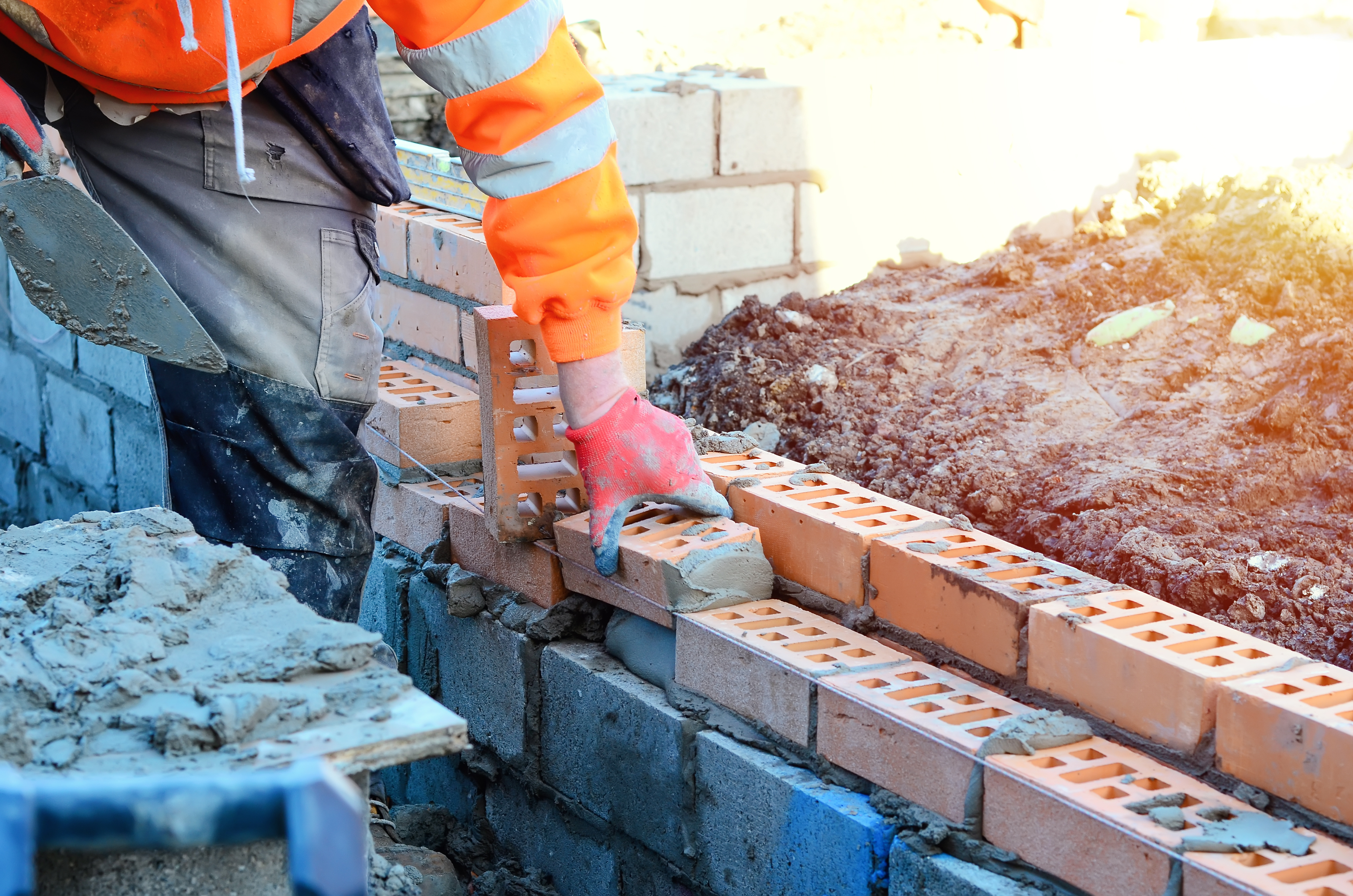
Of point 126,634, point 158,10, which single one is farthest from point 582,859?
point 158,10

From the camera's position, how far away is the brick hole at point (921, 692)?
2.36 meters

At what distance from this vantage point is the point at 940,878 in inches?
85.3

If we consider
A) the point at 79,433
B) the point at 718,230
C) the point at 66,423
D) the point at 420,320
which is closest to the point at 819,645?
the point at 420,320

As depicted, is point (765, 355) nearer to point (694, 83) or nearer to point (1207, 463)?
point (694, 83)

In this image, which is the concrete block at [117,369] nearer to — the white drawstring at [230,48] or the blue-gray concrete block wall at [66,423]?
the blue-gray concrete block wall at [66,423]

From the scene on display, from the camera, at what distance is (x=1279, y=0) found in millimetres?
5965

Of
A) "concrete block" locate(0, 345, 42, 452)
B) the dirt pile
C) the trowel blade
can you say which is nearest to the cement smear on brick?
the trowel blade

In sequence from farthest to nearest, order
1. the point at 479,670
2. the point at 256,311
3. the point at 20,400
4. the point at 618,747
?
the point at 20,400
the point at 479,670
the point at 618,747
the point at 256,311

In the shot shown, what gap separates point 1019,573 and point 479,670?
1.40 metres

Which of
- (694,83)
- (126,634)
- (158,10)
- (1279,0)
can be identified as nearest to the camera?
(126,634)

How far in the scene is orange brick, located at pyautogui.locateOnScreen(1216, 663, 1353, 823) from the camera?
193 cm

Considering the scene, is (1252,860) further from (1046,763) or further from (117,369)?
(117,369)

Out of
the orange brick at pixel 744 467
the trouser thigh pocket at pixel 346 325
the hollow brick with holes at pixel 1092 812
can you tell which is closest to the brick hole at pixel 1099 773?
the hollow brick with holes at pixel 1092 812

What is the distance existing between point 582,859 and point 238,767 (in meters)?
1.83
